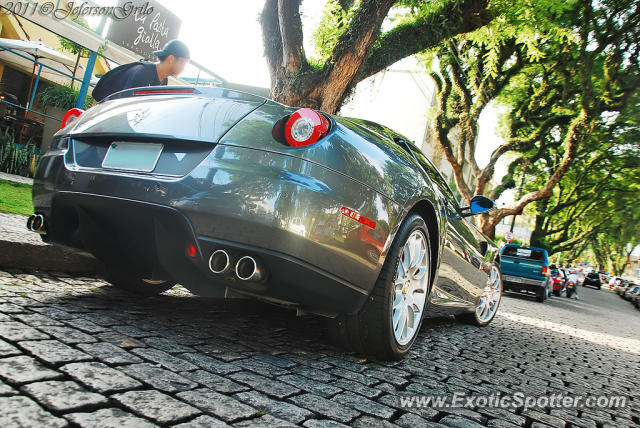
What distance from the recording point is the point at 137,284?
335 centimetres

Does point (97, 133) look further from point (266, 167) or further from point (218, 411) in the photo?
point (218, 411)

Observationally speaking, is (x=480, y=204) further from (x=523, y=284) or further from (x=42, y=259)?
(x=523, y=284)

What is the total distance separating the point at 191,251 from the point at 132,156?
57 centimetres

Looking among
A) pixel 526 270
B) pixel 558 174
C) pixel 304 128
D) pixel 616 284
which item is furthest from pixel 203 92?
pixel 616 284

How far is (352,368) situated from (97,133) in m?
1.80

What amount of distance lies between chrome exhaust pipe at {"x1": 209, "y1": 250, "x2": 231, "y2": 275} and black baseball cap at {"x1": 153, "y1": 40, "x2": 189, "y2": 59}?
2546mm

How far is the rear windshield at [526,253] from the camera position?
15.9 meters

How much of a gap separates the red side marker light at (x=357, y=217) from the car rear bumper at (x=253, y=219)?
20 millimetres

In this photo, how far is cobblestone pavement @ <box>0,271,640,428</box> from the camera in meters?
1.55

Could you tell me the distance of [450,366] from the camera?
3.06 metres

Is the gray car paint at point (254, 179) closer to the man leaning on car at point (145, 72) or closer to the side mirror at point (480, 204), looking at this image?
the man leaning on car at point (145, 72)

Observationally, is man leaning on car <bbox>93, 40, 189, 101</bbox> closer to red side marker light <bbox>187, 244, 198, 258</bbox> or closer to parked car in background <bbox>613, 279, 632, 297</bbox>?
red side marker light <bbox>187, 244, 198, 258</bbox>

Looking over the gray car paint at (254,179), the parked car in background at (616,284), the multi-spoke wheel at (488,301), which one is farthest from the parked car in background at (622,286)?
the gray car paint at (254,179)

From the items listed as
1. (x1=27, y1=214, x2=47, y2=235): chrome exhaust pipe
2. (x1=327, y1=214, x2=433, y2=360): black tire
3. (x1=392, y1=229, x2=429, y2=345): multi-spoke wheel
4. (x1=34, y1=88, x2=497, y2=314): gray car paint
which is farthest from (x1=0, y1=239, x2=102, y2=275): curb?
(x1=392, y1=229, x2=429, y2=345): multi-spoke wheel
